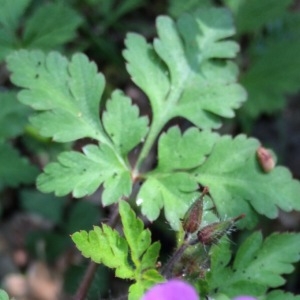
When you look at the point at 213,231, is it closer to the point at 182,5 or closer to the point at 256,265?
the point at 256,265

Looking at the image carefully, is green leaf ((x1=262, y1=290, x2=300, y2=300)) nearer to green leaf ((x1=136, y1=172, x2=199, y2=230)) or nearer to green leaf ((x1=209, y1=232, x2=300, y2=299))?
green leaf ((x1=209, y1=232, x2=300, y2=299))

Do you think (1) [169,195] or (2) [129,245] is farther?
(1) [169,195]

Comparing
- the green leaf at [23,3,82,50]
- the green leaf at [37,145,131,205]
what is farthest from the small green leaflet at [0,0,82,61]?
the green leaf at [37,145,131,205]

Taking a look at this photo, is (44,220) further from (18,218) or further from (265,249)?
(265,249)

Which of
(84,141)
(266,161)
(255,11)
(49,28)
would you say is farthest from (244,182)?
(84,141)

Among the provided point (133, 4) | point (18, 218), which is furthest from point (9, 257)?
point (133, 4)
